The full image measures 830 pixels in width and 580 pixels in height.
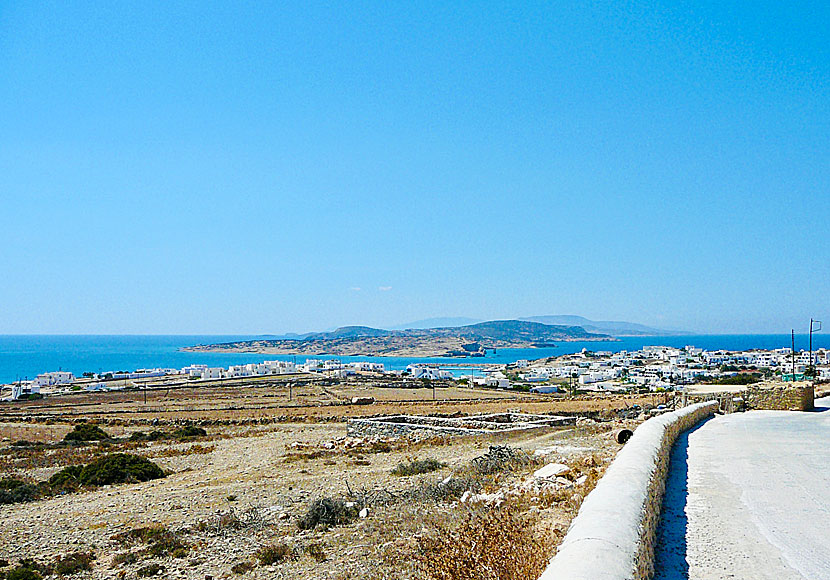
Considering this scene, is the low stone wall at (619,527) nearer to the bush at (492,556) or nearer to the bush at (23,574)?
the bush at (492,556)

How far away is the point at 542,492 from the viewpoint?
881cm

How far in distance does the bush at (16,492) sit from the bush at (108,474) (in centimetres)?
90

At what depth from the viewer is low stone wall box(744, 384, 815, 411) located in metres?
20.8

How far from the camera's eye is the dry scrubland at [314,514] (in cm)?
722

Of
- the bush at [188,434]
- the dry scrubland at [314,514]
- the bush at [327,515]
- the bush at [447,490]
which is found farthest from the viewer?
the bush at [188,434]

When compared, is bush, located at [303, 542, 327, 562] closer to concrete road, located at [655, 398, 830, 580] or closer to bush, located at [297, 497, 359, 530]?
bush, located at [297, 497, 359, 530]

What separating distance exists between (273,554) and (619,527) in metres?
7.17

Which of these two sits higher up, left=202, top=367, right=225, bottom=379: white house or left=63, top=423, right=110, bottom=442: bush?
left=63, top=423, right=110, bottom=442: bush

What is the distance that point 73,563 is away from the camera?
423 inches

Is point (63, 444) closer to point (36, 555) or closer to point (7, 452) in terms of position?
point (7, 452)

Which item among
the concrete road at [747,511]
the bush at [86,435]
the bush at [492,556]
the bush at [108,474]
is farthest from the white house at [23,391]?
the bush at [492,556]

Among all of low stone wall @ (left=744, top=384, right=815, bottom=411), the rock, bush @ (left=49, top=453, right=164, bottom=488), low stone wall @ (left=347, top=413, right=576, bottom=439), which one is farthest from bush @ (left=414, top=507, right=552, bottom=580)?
low stone wall @ (left=347, top=413, right=576, bottom=439)

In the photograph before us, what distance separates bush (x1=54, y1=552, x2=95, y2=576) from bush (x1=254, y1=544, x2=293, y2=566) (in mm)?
2909

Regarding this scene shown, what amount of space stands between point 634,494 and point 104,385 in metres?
116
